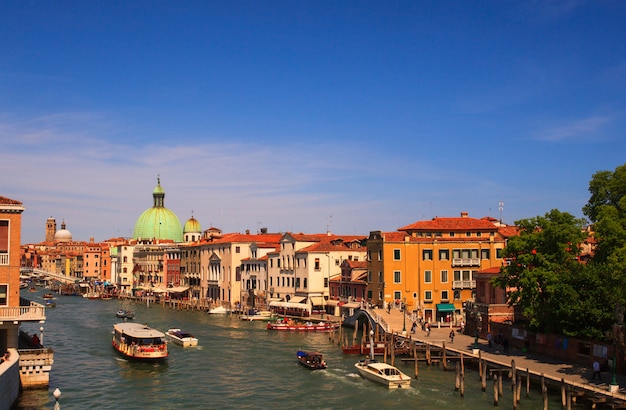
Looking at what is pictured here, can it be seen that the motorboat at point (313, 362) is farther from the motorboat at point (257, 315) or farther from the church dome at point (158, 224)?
the church dome at point (158, 224)

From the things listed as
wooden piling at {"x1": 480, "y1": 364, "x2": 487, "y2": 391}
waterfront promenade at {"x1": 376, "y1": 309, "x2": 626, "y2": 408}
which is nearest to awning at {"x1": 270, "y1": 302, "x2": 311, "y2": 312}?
waterfront promenade at {"x1": 376, "y1": 309, "x2": 626, "y2": 408}

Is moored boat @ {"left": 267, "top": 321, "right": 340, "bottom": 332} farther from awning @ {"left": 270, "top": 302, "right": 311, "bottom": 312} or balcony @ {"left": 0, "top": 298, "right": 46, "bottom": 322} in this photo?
balcony @ {"left": 0, "top": 298, "right": 46, "bottom": 322}

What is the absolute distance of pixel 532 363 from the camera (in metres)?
39.3

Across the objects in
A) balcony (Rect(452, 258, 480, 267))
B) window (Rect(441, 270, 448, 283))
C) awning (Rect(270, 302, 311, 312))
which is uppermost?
balcony (Rect(452, 258, 480, 267))

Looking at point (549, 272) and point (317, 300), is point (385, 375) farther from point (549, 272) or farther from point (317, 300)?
point (317, 300)

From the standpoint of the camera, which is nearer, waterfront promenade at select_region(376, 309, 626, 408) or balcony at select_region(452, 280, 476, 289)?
waterfront promenade at select_region(376, 309, 626, 408)

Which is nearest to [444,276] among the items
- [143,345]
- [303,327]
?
[303,327]

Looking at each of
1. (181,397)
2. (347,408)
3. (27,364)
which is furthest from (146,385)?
(347,408)

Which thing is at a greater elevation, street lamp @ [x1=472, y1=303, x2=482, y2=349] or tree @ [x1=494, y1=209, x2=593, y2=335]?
tree @ [x1=494, y1=209, x2=593, y2=335]

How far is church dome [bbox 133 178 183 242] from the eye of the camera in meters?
156

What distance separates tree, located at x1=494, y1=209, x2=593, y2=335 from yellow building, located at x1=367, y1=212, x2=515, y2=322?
19316 millimetres

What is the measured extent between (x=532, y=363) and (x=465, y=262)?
26038mm

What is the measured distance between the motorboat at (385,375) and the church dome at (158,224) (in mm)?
118704

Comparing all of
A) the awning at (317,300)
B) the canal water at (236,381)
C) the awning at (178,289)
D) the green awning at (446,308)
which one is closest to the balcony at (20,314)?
the canal water at (236,381)
